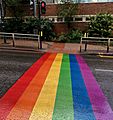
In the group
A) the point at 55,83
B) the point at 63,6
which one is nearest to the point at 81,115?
the point at 55,83

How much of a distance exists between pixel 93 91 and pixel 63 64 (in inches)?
170

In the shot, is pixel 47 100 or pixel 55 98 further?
pixel 55 98

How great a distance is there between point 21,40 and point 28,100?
1424 centimetres

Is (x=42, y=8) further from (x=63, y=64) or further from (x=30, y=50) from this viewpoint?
(x=63, y=64)

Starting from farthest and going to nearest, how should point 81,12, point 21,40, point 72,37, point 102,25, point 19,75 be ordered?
1. point 81,12
2. point 72,37
3. point 102,25
4. point 21,40
5. point 19,75

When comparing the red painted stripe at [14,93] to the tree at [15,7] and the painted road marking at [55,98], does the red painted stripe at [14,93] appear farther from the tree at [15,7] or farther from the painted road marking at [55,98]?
the tree at [15,7]

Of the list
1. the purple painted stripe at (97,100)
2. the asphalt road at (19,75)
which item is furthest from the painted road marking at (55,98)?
the asphalt road at (19,75)

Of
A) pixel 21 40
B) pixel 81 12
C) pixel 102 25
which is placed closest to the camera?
pixel 21 40

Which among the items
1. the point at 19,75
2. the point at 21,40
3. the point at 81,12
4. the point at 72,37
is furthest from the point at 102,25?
the point at 19,75

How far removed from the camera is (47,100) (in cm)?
630

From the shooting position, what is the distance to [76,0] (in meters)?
22.7

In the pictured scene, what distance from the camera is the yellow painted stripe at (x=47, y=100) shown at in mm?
5355

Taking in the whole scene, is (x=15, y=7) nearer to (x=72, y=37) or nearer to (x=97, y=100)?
(x=72, y=37)

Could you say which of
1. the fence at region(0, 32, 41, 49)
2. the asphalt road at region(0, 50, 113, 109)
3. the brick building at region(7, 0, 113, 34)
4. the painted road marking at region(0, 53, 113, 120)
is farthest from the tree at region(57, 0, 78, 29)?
the painted road marking at region(0, 53, 113, 120)
